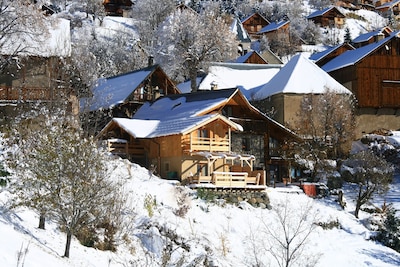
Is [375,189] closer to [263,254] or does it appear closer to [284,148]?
[284,148]

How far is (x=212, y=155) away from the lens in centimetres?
3148

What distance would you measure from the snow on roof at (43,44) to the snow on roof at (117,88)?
629cm

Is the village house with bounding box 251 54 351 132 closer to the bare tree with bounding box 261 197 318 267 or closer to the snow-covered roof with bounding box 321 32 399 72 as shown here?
the snow-covered roof with bounding box 321 32 399 72

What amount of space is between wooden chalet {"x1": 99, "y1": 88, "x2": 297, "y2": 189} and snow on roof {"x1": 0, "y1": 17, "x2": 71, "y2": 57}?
5.49 meters

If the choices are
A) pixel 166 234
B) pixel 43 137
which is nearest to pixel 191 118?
pixel 166 234

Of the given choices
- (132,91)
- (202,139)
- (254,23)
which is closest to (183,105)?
(202,139)

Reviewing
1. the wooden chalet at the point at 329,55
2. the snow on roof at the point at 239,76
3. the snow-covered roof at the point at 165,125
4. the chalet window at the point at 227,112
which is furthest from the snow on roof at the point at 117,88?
the wooden chalet at the point at 329,55

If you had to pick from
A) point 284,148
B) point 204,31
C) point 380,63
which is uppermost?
point 204,31

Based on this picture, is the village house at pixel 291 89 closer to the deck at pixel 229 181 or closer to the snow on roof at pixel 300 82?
the snow on roof at pixel 300 82

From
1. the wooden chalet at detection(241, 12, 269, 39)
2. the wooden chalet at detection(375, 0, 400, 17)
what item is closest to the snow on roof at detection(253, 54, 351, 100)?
the wooden chalet at detection(241, 12, 269, 39)

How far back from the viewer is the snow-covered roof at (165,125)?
1238 inches

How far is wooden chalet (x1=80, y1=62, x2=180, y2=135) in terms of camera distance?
41.4 metres

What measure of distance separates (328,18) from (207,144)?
3290 inches

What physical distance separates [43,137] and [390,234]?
1965cm
